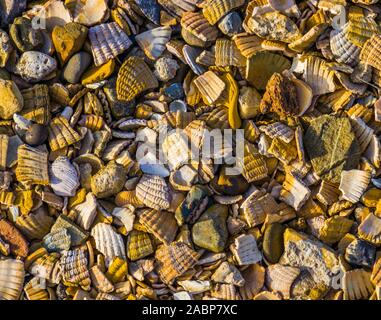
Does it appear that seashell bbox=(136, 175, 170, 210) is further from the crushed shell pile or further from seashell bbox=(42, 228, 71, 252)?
seashell bbox=(42, 228, 71, 252)

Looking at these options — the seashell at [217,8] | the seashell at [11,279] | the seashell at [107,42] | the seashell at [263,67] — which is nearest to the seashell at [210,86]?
the seashell at [263,67]

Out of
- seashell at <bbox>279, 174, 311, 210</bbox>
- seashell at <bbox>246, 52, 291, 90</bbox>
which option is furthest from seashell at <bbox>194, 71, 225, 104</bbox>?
seashell at <bbox>279, 174, 311, 210</bbox>

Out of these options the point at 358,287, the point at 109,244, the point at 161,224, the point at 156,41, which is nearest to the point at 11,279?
the point at 109,244

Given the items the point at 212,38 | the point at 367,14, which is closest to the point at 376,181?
the point at 367,14

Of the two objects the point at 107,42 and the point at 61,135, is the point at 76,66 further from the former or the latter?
the point at 61,135

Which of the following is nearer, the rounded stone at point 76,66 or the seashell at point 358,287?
the seashell at point 358,287

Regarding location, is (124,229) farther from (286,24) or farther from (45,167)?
(286,24)

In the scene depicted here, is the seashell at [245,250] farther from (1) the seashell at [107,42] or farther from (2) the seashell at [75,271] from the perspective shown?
(1) the seashell at [107,42]
